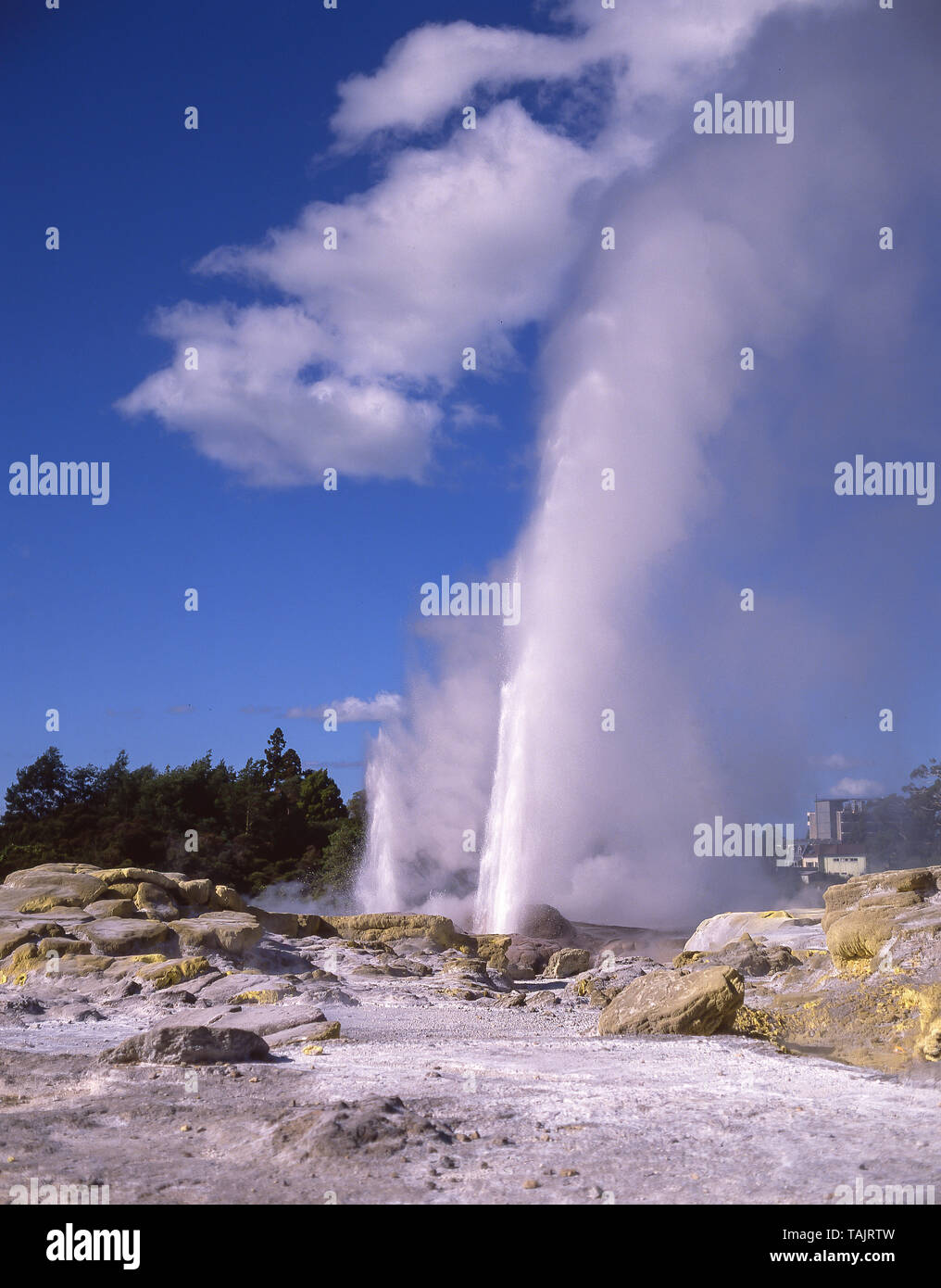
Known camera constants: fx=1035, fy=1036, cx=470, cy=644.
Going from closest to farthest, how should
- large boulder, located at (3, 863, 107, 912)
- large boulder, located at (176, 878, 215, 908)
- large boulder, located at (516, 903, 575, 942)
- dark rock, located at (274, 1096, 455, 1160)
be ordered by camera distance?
dark rock, located at (274, 1096, 455, 1160), large boulder, located at (3, 863, 107, 912), large boulder, located at (176, 878, 215, 908), large boulder, located at (516, 903, 575, 942)

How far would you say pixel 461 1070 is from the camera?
751 centimetres

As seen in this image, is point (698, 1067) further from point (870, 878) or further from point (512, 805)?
point (512, 805)

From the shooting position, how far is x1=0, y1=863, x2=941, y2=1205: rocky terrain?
479 cm

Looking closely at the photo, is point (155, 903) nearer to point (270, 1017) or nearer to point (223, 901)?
point (223, 901)

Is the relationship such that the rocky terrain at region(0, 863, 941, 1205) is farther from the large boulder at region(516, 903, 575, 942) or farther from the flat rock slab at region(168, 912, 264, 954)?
the large boulder at region(516, 903, 575, 942)

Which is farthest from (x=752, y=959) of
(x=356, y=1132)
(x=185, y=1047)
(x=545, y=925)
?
(x=356, y=1132)

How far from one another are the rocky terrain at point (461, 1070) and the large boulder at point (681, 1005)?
0.08 feet

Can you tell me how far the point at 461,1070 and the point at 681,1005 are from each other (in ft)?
8.11

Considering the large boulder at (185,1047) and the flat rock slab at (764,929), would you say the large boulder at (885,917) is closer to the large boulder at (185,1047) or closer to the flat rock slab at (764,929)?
the flat rock slab at (764,929)

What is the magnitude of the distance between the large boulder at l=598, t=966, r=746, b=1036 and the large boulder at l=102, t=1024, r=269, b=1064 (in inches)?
139

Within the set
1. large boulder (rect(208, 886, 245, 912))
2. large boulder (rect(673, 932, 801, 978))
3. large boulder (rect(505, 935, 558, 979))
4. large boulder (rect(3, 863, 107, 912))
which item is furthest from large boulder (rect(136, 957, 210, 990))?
large boulder (rect(505, 935, 558, 979))
